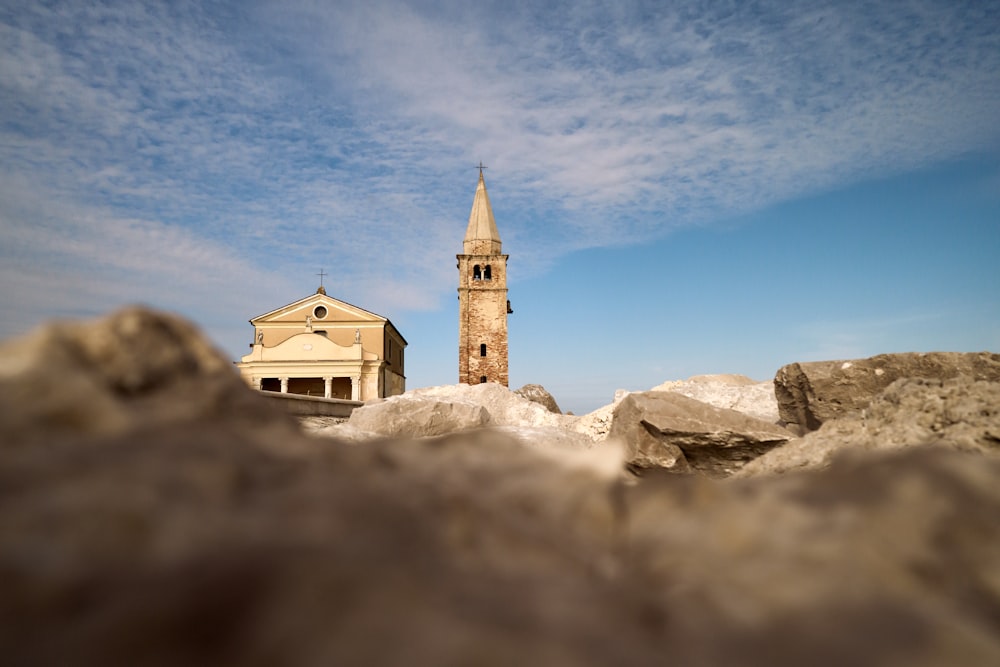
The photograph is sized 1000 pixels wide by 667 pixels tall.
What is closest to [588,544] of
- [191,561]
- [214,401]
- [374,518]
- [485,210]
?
[374,518]

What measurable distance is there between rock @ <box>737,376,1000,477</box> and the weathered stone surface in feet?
17.6

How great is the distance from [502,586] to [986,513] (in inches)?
25.8

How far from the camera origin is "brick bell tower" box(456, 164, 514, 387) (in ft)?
97.2

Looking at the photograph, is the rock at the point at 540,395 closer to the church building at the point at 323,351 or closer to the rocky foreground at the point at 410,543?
the church building at the point at 323,351

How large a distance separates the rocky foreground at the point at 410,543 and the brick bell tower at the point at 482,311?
28.1m

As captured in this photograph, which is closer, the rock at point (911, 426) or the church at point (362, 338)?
the rock at point (911, 426)

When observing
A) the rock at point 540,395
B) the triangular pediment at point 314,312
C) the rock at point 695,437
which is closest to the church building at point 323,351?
the triangular pediment at point 314,312

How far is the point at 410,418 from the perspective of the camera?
24.5 feet

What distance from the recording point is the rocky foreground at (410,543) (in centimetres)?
53

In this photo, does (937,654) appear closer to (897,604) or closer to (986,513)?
(897,604)

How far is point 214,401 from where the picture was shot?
0.89 metres

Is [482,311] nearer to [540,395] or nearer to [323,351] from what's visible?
[323,351]

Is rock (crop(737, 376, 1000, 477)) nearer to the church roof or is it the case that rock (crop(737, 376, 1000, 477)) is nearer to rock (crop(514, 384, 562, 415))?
rock (crop(514, 384, 562, 415))

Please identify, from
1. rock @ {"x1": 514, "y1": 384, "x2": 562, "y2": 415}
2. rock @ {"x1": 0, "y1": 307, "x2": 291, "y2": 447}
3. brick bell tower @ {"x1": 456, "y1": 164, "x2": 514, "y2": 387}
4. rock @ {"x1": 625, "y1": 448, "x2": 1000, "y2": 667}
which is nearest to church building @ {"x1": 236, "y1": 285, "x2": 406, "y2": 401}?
brick bell tower @ {"x1": 456, "y1": 164, "x2": 514, "y2": 387}
